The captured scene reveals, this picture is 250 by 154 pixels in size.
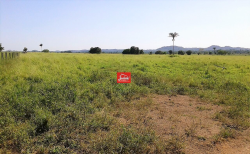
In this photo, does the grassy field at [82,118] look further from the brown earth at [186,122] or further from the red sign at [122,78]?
the red sign at [122,78]

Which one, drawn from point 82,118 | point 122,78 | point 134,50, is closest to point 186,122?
point 82,118

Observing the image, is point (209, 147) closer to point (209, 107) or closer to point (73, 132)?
point (209, 107)

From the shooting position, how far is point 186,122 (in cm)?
442

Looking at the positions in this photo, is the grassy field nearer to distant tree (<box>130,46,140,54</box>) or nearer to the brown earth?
the brown earth

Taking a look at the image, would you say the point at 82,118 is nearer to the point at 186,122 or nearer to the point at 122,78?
the point at 186,122

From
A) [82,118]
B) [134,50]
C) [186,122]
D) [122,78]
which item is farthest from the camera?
[134,50]

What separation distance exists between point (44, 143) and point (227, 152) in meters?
3.71

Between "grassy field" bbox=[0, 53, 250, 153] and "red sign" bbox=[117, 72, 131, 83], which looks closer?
"grassy field" bbox=[0, 53, 250, 153]

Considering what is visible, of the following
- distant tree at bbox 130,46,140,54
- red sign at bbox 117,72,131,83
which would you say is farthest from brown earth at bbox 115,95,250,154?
distant tree at bbox 130,46,140,54

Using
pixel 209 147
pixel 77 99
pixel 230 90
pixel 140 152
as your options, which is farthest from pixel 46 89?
pixel 230 90

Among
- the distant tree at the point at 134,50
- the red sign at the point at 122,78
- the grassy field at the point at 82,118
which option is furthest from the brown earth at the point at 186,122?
the distant tree at the point at 134,50

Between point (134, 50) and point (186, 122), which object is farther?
point (134, 50)

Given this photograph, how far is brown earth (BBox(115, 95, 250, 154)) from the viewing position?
11.2 ft

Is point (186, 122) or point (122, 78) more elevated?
point (122, 78)
